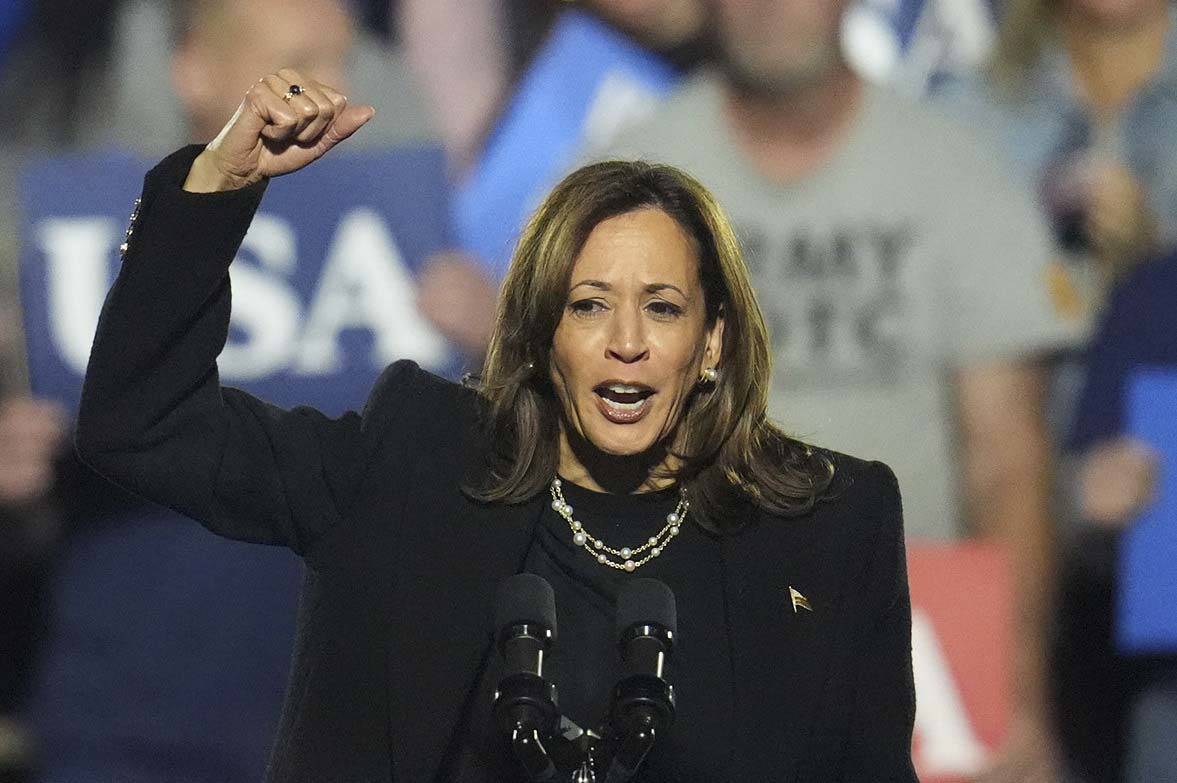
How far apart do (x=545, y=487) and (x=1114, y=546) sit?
2763 mm

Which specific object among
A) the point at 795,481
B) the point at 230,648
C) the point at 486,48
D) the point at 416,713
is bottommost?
the point at 416,713

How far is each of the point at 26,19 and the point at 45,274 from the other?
25.3 inches

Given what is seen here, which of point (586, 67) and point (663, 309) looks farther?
point (586, 67)

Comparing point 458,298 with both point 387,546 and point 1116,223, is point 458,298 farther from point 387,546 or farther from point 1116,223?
point 387,546

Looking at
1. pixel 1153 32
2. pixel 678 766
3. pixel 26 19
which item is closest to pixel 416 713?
pixel 678 766

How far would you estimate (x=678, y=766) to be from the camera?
213 cm

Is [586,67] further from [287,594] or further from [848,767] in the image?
→ [848,767]

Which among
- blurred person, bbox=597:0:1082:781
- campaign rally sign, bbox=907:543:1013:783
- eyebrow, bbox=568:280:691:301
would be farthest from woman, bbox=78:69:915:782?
campaign rally sign, bbox=907:543:1013:783

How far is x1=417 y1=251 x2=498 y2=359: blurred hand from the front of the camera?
14.7 feet

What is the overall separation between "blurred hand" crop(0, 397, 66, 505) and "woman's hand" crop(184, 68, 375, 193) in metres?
2.60

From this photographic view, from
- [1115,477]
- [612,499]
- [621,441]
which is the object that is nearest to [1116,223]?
[1115,477]

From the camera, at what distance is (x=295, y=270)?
451 centimetres

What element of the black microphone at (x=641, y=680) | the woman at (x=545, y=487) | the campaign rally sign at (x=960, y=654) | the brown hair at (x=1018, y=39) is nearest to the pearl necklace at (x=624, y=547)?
the woman at (x=545, y=487)

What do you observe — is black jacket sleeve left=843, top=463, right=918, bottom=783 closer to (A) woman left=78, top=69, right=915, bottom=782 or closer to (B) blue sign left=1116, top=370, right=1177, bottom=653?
(A) woman left=78, top=69, right=915, bottom=782
